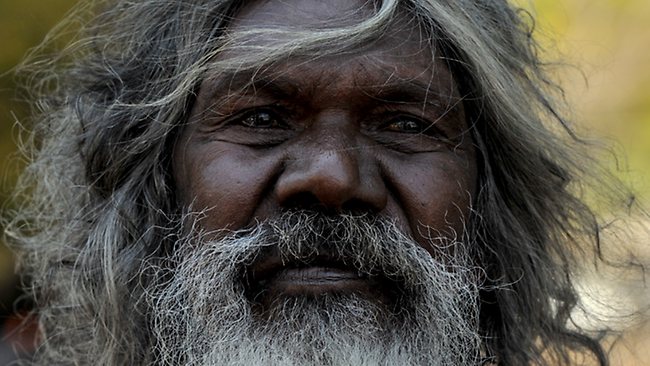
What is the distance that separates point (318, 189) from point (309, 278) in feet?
0.71

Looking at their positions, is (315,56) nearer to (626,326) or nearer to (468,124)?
(468,124)

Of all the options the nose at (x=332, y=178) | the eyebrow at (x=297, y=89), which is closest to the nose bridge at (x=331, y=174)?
the nose at (x=332, y=178)

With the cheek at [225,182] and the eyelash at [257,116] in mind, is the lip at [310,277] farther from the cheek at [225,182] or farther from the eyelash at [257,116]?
the eyelash at [257,116]

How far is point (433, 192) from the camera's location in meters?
2.57

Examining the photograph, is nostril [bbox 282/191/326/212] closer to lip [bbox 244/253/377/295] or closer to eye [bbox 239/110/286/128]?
lip [bbox 244/253/377/295]

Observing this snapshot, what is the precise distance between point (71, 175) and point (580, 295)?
5.25ft

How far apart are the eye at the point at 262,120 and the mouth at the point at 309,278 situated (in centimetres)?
35

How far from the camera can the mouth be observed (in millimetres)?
2426

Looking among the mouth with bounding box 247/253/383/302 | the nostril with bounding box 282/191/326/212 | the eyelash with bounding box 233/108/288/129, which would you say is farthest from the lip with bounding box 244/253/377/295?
the eyelash with bounding box 233/108/288/129

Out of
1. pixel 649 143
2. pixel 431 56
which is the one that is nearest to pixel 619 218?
pixel 431 56

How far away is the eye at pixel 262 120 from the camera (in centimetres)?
259

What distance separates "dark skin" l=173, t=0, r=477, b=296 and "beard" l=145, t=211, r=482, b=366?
0.03 m

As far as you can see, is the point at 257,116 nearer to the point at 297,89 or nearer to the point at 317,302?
the point at 297,89

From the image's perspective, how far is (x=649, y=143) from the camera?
24.1ft
